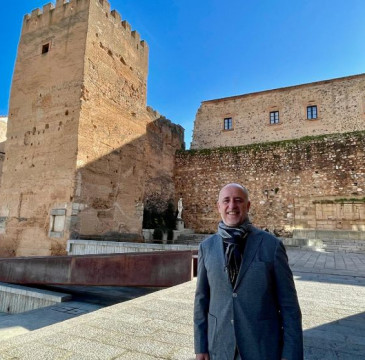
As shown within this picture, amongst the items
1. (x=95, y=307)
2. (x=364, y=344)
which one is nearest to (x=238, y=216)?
(x=364, y=344)

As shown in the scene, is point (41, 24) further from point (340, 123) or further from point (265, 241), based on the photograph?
point (340, 123)

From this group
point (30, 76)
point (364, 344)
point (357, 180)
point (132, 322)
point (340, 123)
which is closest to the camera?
point (364, 344)

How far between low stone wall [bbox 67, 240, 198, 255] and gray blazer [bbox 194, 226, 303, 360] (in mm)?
5460

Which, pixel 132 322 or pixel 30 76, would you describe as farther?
pixel 30 76

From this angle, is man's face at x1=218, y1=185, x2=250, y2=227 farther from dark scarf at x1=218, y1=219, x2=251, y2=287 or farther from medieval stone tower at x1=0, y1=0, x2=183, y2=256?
medieval stone tower at x1=0, y1=0, x2=183, y2=256

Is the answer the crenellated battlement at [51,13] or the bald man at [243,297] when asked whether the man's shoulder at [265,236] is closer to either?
the bald man at [243,297]

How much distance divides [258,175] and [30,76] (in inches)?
473

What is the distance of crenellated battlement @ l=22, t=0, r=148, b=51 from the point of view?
1080 cm

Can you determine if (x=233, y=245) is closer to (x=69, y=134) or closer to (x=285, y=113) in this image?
(x=69, y=134)

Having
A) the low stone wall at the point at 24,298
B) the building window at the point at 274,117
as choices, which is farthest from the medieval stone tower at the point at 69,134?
the building window at the point at 274,117

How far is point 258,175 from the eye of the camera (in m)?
16.3

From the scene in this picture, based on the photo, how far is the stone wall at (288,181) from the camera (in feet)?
47.1

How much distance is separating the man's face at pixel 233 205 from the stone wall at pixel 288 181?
1442 centimetres

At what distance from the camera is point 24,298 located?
5.69m
